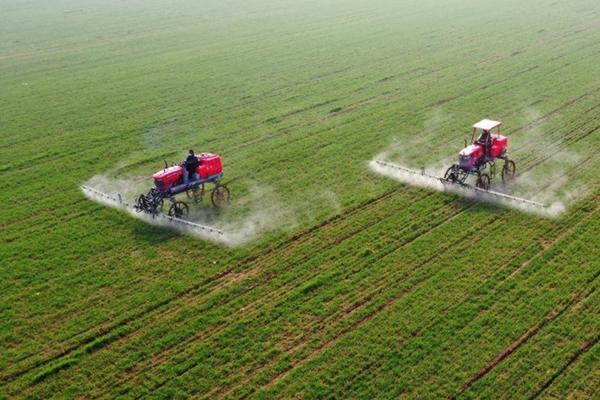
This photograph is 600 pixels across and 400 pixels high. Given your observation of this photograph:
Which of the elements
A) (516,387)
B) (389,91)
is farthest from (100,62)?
(516,387)

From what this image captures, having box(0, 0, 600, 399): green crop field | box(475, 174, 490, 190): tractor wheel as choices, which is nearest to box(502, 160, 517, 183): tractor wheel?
box(0, 0, 600, 399): green crop field

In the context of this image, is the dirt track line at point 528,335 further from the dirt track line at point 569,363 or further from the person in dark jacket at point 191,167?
the person in dark jacket at point 191,167

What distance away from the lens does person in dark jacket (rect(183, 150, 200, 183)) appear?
25.2m

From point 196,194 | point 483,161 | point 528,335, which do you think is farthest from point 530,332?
point 196,194

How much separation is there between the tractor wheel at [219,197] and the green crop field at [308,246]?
109 centimetres

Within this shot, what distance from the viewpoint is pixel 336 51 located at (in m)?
56.3

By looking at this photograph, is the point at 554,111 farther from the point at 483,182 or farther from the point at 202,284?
the point at 202,284

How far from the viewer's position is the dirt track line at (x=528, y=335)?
15.6 meters

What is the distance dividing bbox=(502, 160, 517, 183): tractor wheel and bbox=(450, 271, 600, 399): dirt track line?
7912 millimetres

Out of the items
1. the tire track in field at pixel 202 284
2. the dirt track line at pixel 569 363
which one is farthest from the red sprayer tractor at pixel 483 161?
the dirt track line at pixel 569 363

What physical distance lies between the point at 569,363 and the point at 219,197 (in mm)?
15082

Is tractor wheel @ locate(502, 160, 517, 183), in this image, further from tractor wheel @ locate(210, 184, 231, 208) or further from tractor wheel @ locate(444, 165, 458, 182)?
tractor wheel @ locate(210, 184, 231, 208)

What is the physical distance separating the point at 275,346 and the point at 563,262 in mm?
9987

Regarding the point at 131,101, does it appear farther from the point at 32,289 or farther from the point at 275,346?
the point at 275,346
